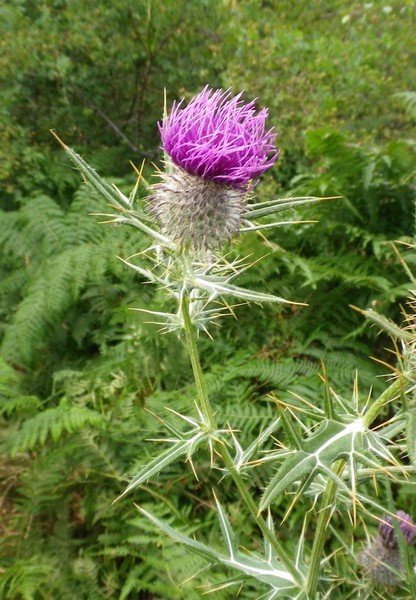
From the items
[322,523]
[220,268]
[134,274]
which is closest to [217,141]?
[220,268]

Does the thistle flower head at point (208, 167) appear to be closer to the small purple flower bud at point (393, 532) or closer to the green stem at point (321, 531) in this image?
the green stem at point (321, 531)

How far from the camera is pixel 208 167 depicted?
143 centimetres

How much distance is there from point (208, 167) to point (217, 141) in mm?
74

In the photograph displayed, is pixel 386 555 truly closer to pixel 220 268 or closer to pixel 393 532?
pixel 393 532

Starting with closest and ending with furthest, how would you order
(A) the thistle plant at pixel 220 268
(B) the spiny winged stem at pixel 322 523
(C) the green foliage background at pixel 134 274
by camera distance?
(A) the thistle plant at pixel 220 268
(B) the spiny winged stem at pixel 322 523
(C) the green foliage background at pixel 134 274

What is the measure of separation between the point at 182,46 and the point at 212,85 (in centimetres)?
45

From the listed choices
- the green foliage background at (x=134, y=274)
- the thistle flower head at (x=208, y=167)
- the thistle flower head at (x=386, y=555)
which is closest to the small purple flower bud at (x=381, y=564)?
the thistle flower head at (x=386, y=555)

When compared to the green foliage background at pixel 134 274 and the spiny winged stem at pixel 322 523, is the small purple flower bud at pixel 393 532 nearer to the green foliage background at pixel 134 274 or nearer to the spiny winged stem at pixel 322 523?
the green foliage background at pixel 134 274

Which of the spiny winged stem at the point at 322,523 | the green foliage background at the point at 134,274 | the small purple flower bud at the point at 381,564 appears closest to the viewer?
the spiny winged stem at the point at 322,523

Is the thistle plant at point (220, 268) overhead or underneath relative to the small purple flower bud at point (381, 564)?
overhead

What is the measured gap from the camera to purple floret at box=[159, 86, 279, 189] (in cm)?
139

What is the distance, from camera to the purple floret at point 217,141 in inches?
54.7

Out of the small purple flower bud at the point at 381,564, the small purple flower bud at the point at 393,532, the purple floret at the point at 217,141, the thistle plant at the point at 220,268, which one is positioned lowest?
the small purple flower bud at the point at 381,564

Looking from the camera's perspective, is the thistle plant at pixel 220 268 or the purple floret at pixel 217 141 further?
the purple floret at pixel 217 141
